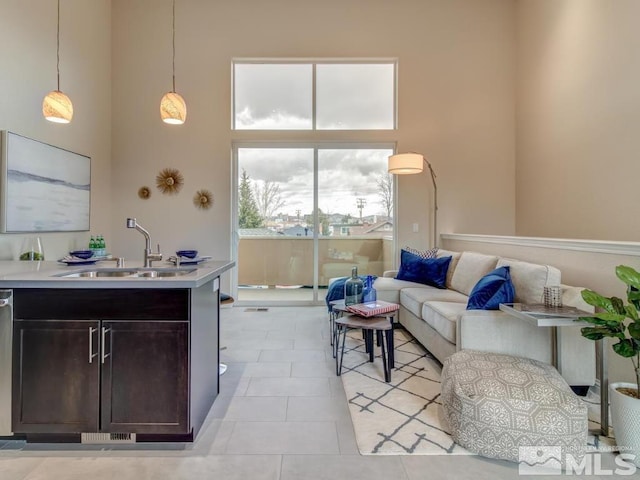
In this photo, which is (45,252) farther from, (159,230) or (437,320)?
(437,320)

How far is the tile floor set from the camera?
157 cm

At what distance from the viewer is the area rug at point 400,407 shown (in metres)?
1.76

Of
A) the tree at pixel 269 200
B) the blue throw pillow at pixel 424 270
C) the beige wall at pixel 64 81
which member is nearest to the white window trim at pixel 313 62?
the tree at pixel 269 200

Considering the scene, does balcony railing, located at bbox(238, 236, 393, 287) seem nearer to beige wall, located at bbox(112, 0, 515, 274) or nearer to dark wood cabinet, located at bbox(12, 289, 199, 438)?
beige wall, located at bbox(112, 0, 515, 274)

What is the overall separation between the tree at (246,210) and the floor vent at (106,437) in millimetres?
3404

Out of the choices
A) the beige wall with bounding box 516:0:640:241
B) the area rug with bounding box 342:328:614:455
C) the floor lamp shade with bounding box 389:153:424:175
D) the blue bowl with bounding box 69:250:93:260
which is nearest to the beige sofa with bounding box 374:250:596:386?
the area rug with bounding box 342:328:614:455

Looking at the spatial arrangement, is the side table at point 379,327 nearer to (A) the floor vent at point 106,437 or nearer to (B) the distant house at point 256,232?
(A) the floor vent at point 106,437

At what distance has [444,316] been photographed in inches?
102

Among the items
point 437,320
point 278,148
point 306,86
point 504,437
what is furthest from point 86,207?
point 504,437

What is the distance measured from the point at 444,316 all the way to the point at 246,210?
3.30 metres

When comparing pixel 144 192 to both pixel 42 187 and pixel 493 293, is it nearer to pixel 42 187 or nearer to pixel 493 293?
pixel 42 187

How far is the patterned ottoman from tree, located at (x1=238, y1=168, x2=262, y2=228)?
3.68 m

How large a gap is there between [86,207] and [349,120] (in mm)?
3802

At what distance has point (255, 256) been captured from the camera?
4961 millimetres
